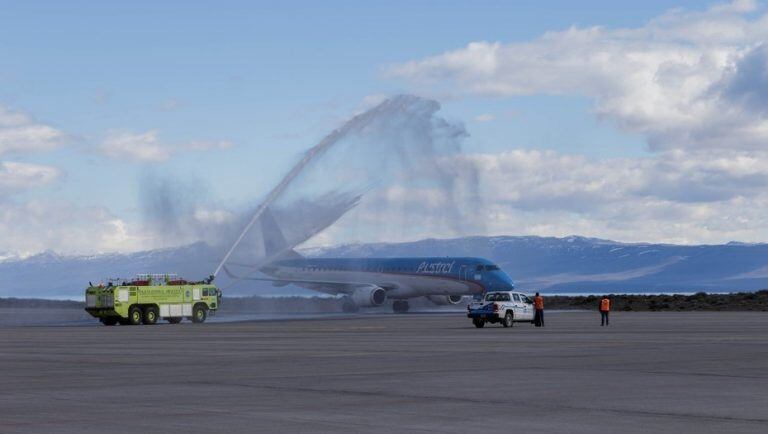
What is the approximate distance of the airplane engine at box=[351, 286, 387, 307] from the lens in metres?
94.2

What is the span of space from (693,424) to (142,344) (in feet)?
94.9

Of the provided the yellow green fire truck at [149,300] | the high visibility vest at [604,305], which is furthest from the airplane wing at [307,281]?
the high visibility vest at [604,305]

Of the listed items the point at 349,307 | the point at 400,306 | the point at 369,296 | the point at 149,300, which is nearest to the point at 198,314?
the point at 149,300

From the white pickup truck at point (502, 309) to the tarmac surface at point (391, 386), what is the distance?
15.7 meters

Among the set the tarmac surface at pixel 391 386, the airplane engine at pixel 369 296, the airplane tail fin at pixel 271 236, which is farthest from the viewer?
the airplane tail fin at pixel 271 236

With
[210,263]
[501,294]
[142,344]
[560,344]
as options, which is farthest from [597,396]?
[210,263]

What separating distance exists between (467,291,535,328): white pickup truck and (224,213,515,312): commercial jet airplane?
26.3m

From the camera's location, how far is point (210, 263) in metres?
84.4

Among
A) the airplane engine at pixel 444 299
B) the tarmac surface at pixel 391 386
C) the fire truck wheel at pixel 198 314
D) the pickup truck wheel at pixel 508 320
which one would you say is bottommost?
the tarmac surface at pixel 391 386

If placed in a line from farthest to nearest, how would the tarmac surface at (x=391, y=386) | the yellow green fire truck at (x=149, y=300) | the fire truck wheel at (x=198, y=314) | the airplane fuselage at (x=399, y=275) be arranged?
the airplane fuselage at (x=399, y=275), the fire truck wheel at (x=198, y=314), the yellow green fire truck at (x=149, y=300), the tarmac surface at (x=391, y=386)

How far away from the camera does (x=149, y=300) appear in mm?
70688

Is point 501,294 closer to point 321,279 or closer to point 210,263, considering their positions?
point 210,263

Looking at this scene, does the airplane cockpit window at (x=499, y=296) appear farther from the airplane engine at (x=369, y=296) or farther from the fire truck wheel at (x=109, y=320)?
the airplane engine at (x=369, y=296)

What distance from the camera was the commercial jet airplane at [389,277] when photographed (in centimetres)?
9019
